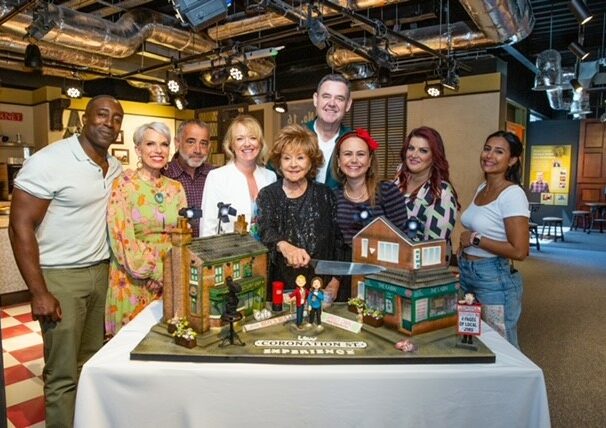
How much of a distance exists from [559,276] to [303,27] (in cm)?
523

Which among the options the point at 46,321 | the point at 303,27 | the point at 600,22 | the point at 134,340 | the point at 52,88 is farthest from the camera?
the point at 52,88

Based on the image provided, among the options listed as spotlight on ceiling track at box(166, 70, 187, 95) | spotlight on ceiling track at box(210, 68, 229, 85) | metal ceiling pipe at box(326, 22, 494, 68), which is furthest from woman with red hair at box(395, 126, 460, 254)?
spotlight on ceiling track at box(166, 70, 187, 95)

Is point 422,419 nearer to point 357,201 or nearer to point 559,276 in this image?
point 357,201

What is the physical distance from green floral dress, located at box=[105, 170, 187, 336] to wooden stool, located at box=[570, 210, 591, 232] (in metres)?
12.9

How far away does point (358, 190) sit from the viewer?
2035mm

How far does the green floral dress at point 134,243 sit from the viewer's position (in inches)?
79.6

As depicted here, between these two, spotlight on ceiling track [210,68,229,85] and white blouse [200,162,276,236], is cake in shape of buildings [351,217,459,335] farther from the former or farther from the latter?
spotlight on ceiling track [210,68,229,85]

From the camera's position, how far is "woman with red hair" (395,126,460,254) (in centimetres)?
216

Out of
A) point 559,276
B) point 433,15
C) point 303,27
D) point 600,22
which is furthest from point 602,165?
point 303,27

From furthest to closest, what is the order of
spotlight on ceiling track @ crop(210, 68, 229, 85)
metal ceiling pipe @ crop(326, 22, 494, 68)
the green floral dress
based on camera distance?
spotlight on ceiling track @ crop(210, 68, 229, 85), metal ceiling pipe @ crop(326, 22, 494, 68), the green floral dress

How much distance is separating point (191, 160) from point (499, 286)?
1901mm

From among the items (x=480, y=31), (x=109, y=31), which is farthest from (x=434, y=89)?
(x=109, y=31)

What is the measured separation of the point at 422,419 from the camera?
1321 mm

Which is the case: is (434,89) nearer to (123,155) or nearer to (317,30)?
(317,30)
